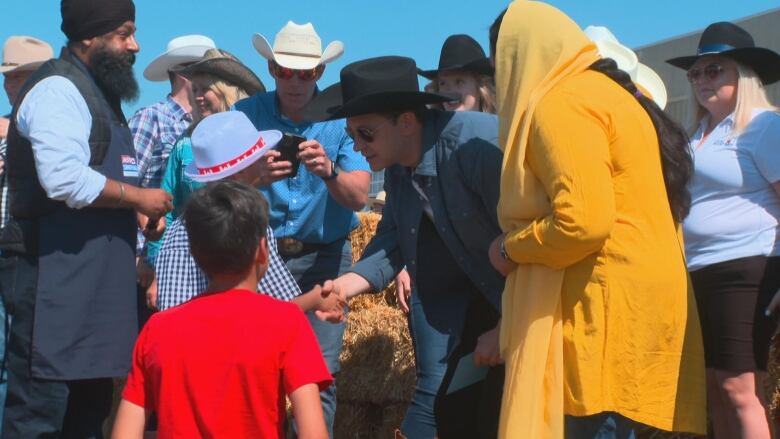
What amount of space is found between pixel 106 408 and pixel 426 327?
1.64 m

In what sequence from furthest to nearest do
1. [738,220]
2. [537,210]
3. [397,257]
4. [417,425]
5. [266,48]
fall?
[266,48], [738,220], [397,257], [417,425], [537,210]

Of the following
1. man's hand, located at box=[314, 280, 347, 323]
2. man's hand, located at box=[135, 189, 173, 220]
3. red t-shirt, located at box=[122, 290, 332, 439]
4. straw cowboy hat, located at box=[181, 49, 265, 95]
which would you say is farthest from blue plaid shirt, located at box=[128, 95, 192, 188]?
red t-shirt, located at box=[122, 290, 332, 439]

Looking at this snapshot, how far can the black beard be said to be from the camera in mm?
5035

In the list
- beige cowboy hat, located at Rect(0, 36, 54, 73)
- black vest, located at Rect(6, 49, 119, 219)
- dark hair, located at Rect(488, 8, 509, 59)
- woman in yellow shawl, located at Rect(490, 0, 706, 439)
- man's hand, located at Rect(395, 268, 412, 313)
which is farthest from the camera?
beige cowboy hat, located at Rect(0, 36, 54, 73)

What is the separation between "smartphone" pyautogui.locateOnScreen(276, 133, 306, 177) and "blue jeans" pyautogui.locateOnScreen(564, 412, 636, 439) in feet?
5.55

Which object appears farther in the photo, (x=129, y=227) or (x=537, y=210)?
(x=129, y=227)

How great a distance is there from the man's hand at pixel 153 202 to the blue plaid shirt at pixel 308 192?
1.94 feet

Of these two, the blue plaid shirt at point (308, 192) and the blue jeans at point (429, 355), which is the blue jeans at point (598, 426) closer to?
the blue jeans at point (429, 355)

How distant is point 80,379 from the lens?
4.87 meters

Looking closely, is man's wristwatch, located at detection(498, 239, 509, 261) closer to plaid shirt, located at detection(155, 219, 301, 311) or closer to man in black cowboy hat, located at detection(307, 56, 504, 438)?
man in black cowboy hat, located at detection(307, 56, 504, 438)

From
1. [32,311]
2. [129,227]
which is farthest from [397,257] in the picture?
[32,311]

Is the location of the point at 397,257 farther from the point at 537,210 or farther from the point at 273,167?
the point at 537,210

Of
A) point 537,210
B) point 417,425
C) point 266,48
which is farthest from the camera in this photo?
point 266,48

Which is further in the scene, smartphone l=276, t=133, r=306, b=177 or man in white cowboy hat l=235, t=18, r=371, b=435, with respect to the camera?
man in white cowboy hat l=235, t=18, r=371, b=435
